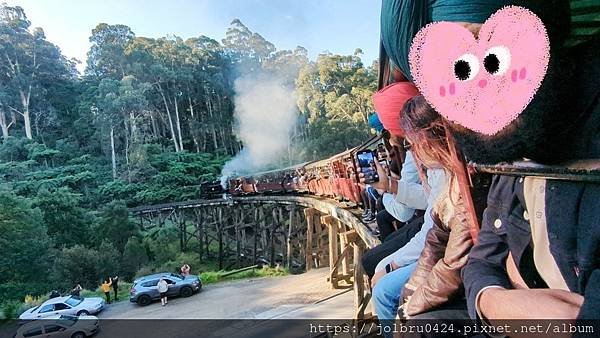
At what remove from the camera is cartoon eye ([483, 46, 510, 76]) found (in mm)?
578

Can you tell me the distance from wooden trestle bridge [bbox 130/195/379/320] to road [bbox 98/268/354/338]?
62cm

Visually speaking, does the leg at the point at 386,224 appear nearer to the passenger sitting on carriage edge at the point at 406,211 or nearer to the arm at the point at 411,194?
the passenger sitting on carriage edge at the point at 406,211

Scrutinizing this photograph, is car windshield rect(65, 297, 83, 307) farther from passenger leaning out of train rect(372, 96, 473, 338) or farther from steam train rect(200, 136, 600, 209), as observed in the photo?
passenger leaning out of train rect(372, 96, 473, 338)

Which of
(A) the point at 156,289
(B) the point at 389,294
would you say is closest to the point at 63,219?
(A) the point at 156,289

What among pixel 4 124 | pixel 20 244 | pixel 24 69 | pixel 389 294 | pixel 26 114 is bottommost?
pixel 20 244

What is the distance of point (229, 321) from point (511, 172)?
8199 mm

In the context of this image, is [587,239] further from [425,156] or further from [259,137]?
[259,137]

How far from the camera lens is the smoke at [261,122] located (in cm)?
3161

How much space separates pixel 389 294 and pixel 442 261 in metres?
0.37

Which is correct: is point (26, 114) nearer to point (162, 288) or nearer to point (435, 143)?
point (162, 288)

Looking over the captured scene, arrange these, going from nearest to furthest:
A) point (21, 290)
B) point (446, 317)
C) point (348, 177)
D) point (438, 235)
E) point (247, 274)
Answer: point (446, 317)
point (438, 235)
point (348, 177)
point (247, 274)
point (21, 290)

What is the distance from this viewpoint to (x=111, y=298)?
12523mm

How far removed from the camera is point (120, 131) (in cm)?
3145

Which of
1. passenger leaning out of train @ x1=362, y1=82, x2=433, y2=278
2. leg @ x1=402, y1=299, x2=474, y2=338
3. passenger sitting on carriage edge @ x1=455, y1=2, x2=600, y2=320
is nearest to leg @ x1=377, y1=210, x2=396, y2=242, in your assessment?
passenger leaning out of train @ x1=362, y1=82, x2=433, y2=278
